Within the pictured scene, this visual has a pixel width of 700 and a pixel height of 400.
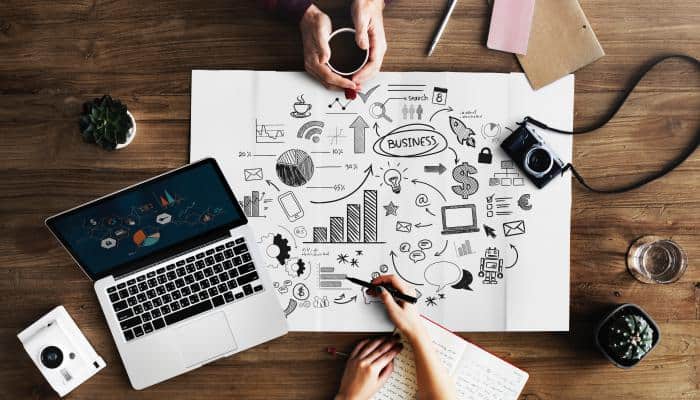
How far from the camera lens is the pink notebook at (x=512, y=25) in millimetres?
1115

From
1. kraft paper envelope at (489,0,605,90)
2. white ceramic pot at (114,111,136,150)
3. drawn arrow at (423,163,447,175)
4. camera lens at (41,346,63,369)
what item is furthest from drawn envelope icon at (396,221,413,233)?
camera lens at (41,346,63,369)

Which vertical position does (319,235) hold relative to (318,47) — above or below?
below

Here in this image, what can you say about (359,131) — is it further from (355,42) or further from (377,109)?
(355,42)

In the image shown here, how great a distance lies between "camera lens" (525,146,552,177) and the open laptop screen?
545mm

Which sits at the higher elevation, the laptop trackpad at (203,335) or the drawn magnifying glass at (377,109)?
the drawn magnifying glass at (377,109)

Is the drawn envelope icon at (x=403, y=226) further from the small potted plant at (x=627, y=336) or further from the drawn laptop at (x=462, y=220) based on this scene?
the small potted plant at (x=627, y=336)

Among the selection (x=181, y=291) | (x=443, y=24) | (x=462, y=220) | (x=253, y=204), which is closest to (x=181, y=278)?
(x=181, y=291)

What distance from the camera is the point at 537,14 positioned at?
3.67 feet

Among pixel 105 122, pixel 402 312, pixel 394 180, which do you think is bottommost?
pixel 402 312

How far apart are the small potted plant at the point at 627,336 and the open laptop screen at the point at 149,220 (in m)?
0.71

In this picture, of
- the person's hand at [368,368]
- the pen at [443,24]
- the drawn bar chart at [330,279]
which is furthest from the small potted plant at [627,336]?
the pen at [443,24]

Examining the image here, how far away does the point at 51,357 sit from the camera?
1084 mm

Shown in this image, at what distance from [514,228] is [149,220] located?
675 mm

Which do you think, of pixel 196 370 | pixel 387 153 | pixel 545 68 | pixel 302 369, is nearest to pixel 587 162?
pixel 545 68
